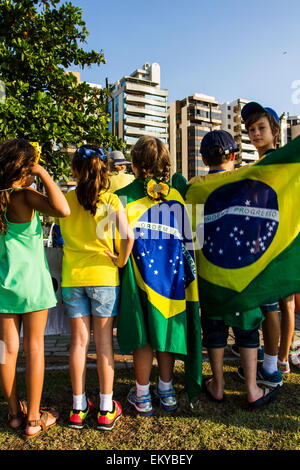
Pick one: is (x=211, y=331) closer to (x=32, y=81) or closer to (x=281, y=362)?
(x=281, y=362)

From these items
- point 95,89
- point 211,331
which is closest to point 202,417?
point 211,331

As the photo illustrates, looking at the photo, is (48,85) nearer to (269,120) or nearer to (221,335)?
(269,120)

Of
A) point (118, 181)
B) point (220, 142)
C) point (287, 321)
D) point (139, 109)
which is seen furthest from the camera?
point (139, 109)

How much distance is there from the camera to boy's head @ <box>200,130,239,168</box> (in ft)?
9.18

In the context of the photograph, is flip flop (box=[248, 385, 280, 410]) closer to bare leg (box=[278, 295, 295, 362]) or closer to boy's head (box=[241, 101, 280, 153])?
bare leg (box=[278, 295, 295, 362])

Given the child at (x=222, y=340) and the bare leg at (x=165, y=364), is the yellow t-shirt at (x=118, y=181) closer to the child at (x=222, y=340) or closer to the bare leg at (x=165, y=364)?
the child at (x=222, y=340)

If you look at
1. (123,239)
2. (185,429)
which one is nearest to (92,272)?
(123,239)

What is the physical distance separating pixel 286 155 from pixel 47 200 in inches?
73.7

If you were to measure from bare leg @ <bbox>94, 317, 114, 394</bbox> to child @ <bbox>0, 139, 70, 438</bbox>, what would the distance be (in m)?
0.39

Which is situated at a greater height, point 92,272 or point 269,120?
point 269,120

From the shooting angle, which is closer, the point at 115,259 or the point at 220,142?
the point at 115,259

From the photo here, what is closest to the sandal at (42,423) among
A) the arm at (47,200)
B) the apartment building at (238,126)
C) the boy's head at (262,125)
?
the arm at (47,200)

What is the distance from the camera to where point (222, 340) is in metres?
2.72

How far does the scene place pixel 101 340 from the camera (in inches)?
95.3
